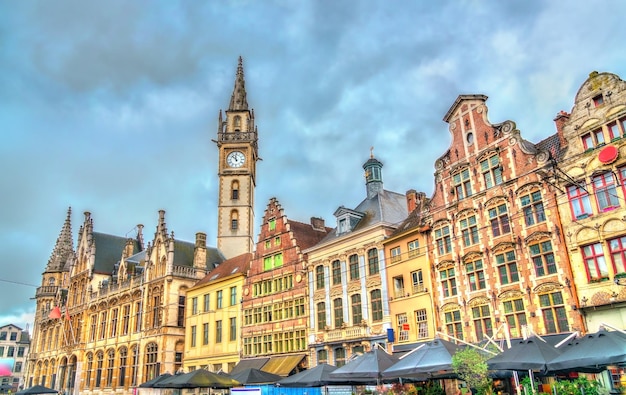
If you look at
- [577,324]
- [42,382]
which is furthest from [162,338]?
[577,324]

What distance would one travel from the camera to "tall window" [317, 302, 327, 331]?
1352 inches

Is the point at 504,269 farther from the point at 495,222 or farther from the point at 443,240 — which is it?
the point at 443,240

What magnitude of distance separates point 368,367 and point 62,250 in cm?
7521

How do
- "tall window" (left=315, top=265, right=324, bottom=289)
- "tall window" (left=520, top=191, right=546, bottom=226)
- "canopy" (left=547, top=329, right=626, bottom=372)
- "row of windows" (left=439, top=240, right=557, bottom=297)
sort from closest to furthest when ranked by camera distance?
"canopy" (left=547, top=329, right=626, bottom=372) < "row of windows" (left=439, top=240, right=557, bottom=297) < "tall window" (left=520, top=191, right=546, bottom=226) < "tall window" (left=315, top=265, right=324, bottom=289)

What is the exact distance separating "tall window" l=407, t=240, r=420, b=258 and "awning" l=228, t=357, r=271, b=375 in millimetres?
14131

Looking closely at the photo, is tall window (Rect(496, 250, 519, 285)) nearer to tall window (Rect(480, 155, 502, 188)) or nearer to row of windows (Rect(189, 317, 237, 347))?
tall window (Rect(480, 155, 502, 188))

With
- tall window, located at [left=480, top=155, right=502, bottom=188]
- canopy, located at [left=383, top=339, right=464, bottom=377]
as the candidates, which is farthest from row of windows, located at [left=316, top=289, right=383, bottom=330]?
canopy, located at [left=383, top=339, right=464, bottom=377]

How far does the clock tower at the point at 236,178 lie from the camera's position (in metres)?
60.4

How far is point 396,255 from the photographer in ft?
102

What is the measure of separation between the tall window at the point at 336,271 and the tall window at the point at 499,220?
37.2ft

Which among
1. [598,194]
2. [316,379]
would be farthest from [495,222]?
[316,379]

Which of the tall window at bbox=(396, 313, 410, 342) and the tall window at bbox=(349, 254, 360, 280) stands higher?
the tall window at bbox=(349, 254, 360, 280)

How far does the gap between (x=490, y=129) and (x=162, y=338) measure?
3489 centimetres

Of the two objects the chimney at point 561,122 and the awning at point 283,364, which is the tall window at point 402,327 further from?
the chimney at point 561,122
